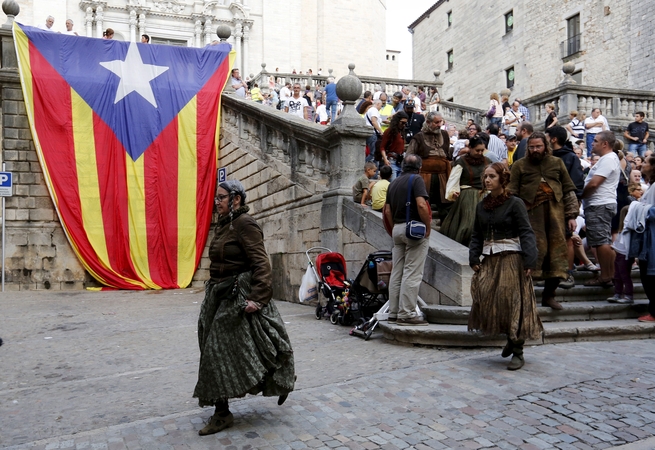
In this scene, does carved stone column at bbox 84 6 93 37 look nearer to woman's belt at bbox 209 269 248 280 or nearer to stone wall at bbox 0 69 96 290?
stone wall at bbox 0 69 96 290

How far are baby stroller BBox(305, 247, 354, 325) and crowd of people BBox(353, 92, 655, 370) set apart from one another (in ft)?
3.14

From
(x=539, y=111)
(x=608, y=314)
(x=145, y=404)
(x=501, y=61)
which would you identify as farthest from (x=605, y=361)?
(x=501, y=61)

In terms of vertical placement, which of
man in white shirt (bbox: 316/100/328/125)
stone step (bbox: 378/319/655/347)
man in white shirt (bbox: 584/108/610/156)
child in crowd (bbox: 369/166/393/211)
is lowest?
stone step (bbox: 378/319/655/347)

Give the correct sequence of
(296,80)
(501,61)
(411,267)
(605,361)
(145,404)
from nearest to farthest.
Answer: (145,404)
(605,361)
(411,267)
(296,80)
(501,61)

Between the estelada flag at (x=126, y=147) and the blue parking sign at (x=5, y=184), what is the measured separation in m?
0.72

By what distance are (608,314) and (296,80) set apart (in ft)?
64.3

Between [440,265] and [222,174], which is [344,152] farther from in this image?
[222,174]

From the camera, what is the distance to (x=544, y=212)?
6.52 metres

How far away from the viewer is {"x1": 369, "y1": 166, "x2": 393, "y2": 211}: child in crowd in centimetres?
847

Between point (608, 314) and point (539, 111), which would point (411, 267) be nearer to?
point (608, 314)

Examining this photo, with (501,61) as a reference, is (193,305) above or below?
below

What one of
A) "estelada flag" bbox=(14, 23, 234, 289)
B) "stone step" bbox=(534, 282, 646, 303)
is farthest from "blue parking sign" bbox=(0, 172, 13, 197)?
"stone step" bbox=(534, 282, 646, 303)

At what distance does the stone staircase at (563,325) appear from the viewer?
6.14 meters

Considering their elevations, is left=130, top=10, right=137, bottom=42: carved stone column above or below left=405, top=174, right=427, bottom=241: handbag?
above
